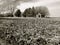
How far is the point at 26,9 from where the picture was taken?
13.0ft

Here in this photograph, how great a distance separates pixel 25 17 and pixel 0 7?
1.37 metres

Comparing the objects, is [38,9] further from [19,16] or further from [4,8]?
[4,8]

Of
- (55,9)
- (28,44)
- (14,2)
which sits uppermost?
(14,2)

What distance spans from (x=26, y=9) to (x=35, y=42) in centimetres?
259

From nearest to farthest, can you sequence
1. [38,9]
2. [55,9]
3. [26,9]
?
[55,9], [38,9], [26,9]

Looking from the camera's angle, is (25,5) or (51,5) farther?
(25,5)

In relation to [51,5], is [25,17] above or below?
below

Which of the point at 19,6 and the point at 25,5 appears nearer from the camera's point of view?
the point at 25,5

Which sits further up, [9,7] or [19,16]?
[9,7]

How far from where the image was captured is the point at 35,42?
1.51m

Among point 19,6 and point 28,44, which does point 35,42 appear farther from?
point 19,6

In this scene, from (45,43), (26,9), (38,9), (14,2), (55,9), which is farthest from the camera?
(14,2)

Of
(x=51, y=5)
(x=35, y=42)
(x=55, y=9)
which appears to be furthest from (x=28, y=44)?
(x=51, y=5)

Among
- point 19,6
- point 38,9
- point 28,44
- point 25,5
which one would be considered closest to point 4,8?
point 19,6
